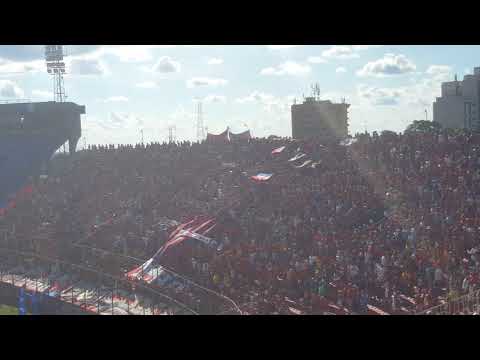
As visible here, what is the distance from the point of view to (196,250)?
14609 millimetres

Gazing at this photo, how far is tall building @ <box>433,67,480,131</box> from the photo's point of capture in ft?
163

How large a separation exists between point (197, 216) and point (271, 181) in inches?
115

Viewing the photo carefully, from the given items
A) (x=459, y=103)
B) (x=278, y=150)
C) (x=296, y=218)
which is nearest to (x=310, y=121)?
(x=278, y=150)

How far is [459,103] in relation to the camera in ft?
174

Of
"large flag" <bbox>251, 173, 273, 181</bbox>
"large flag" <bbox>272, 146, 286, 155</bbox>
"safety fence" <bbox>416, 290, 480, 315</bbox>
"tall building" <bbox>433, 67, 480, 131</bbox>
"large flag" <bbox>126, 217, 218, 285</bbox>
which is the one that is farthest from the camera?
"tall building" <bbox>433, 67, 480, 131</bbox>

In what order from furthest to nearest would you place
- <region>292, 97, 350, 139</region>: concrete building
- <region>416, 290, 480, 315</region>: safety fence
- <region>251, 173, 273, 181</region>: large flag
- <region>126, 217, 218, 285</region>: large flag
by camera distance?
<region>292, 97, 350, 139</region>: concrete building → <region>251, 173, 273, 181</region>: large flag → <region>126, 217, 218, 285</region>: large flag → <region>416, 290, 480, 315</region>: safety fence

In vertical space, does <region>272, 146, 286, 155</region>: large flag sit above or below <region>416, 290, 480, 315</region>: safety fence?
above

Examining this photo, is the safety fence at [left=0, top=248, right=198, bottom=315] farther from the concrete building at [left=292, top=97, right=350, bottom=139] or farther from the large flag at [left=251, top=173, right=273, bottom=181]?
the concrete building at [left=292, top=97, right=350, bottom=139]

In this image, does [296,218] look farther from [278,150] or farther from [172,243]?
[278,150]

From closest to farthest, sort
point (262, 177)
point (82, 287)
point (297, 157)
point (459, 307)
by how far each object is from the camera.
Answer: point (459, 307)
point (82, 287)
point (262, 177)
point (297, 157)

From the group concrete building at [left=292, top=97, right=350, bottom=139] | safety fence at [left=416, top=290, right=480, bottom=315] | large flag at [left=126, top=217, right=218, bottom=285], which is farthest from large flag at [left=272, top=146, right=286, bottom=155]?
concrete building at [left=292, top=97, right=350, bottom=139]

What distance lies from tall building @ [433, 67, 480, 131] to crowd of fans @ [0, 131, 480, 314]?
33.7m

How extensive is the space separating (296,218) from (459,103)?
43.6 meters
